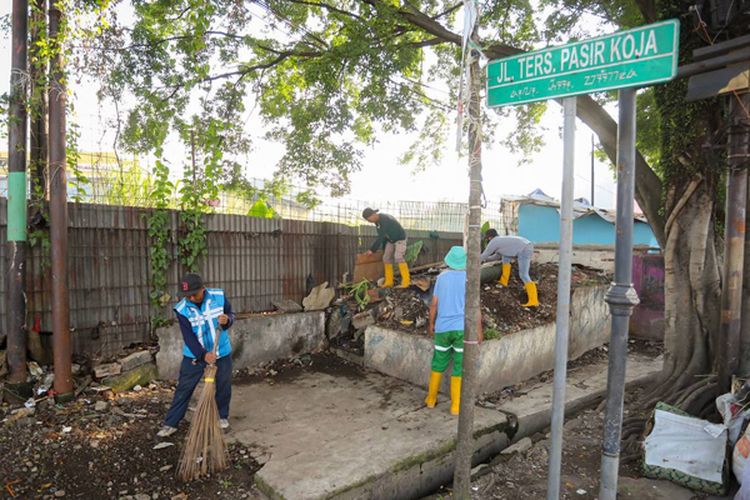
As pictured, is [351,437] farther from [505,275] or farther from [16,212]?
[505,275]

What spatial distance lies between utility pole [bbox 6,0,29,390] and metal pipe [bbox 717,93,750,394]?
22.4ft

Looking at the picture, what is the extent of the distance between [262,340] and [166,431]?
2.37m

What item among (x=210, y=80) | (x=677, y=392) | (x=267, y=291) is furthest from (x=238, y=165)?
(x=677, y=392)

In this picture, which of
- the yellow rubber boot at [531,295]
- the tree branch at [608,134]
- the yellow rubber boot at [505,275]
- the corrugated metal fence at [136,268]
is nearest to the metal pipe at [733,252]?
the tree branch at [608,134]

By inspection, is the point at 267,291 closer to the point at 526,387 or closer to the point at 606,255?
the point at 526,387

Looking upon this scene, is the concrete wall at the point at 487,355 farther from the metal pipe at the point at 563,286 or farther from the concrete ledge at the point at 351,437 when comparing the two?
the metal pipe at the point at 563,286

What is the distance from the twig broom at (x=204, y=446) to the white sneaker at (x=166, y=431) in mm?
677

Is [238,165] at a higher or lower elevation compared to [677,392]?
higher

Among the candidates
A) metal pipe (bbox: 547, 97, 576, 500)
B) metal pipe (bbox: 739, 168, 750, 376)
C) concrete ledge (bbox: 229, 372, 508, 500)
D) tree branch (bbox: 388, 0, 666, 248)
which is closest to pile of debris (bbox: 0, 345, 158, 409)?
concrete ledge (bbox: 229, 372, 508, 500)

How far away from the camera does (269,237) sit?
7188mm

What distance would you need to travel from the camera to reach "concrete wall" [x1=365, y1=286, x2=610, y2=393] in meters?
5.68

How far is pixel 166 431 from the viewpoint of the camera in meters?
4.23

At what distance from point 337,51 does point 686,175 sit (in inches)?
188

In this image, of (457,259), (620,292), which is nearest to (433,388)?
(457,259)
